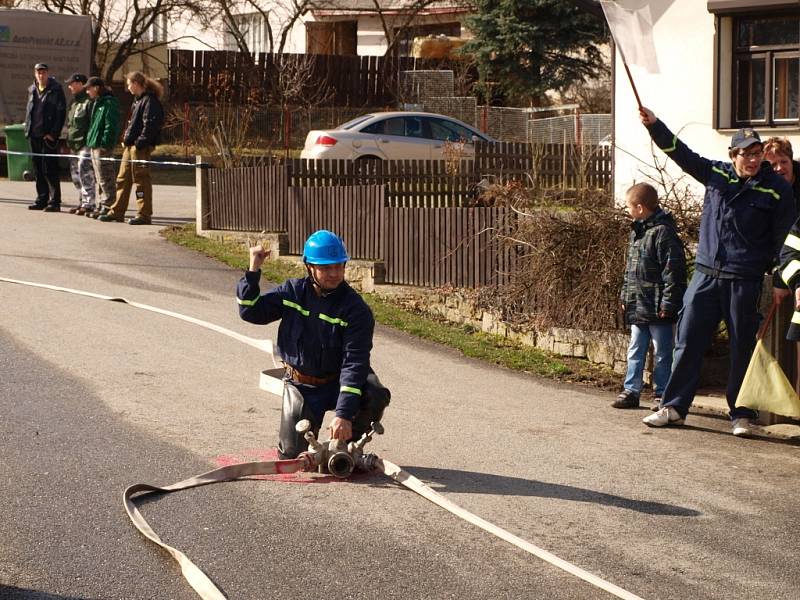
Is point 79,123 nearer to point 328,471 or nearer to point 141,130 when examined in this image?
point 141,130

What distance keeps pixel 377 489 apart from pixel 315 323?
0.96 m

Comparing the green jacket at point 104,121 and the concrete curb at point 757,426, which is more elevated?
the green jacket at point 104,121

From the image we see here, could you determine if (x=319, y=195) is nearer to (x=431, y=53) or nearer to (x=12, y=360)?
(x=12, y=360)

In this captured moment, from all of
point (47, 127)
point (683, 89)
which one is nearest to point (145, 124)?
point (47, 127)

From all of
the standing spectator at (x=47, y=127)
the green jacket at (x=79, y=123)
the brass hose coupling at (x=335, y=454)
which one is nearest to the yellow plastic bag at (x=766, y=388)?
the brass hose coupling at (x=335, y=454)

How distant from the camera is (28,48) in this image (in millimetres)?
27094

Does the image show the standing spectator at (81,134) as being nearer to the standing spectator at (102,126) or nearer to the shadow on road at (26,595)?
the standing spectator at (102,126)

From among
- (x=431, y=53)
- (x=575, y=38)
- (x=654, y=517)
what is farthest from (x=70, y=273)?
(x=431, y=53)

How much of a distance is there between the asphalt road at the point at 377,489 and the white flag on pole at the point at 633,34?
98.4 inches

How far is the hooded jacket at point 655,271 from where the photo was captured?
9.06m

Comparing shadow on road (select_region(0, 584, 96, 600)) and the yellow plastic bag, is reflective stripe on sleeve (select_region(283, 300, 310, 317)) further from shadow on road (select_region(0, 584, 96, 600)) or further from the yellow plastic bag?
the yellow plastic bag

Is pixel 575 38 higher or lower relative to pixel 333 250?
higher

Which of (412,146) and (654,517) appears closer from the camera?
(654,517)

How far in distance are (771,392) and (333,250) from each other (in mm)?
3305
